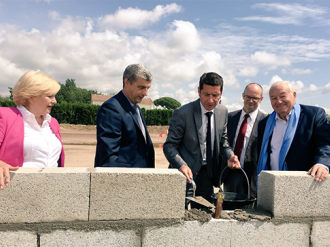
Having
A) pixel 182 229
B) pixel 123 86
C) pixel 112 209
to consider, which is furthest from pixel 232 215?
pixel 123 86

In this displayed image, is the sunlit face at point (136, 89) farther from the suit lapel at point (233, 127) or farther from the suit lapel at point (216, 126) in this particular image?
the suit lapel at point (233, 127)

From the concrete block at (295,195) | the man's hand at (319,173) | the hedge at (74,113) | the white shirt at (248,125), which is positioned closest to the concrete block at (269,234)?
the concrete block at (295,195)

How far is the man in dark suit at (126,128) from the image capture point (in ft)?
9.27

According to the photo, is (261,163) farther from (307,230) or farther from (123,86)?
(123,86)

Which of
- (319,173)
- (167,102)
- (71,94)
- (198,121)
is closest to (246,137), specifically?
(198,121)

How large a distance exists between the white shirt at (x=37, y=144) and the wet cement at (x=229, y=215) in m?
1.47

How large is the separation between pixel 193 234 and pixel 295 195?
3.35 feet

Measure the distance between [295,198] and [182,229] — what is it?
3.60 ft

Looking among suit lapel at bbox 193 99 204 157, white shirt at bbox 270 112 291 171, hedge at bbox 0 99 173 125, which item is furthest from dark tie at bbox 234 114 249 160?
hedge at bbox 0 99 173 125

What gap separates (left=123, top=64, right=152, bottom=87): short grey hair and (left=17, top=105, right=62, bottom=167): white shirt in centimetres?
102

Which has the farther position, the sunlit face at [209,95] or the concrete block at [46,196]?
the sunlit face at [209,95]

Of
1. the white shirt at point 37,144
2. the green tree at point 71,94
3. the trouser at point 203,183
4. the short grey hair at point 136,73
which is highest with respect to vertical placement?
the green tree at point 71,94

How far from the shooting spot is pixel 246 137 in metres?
4.14

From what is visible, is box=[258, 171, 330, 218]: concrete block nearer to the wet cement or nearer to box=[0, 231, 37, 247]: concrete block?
the wet cement
